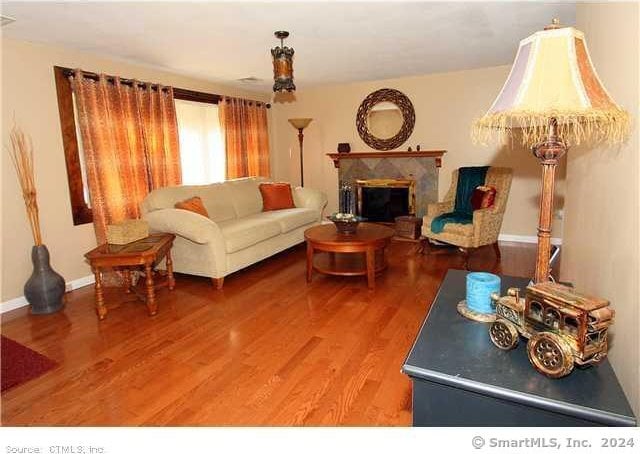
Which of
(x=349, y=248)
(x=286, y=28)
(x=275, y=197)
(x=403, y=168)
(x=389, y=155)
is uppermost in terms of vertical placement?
(x=286, y=28)

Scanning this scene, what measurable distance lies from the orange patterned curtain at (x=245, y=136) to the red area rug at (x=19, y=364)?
332cm

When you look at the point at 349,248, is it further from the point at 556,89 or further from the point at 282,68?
the point at 556,89

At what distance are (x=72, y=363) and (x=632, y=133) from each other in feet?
9.29

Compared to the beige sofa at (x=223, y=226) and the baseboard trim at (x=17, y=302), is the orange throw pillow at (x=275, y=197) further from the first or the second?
the baseboard trim at (x=17, y=302)

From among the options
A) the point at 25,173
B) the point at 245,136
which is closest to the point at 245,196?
the point at 245,136

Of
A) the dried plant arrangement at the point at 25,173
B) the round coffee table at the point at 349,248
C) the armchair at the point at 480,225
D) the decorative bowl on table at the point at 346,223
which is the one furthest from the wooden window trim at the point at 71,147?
the armchair at the point at 480,225

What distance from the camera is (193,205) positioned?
3.82m

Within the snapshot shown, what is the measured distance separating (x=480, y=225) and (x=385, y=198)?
200cm

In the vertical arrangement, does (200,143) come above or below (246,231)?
above

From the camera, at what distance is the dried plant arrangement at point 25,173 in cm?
304

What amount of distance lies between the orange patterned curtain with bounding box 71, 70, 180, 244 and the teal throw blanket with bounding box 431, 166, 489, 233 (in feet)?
10.1

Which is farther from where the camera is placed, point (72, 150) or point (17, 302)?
point (72, 150)

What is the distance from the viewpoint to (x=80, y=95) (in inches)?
136
